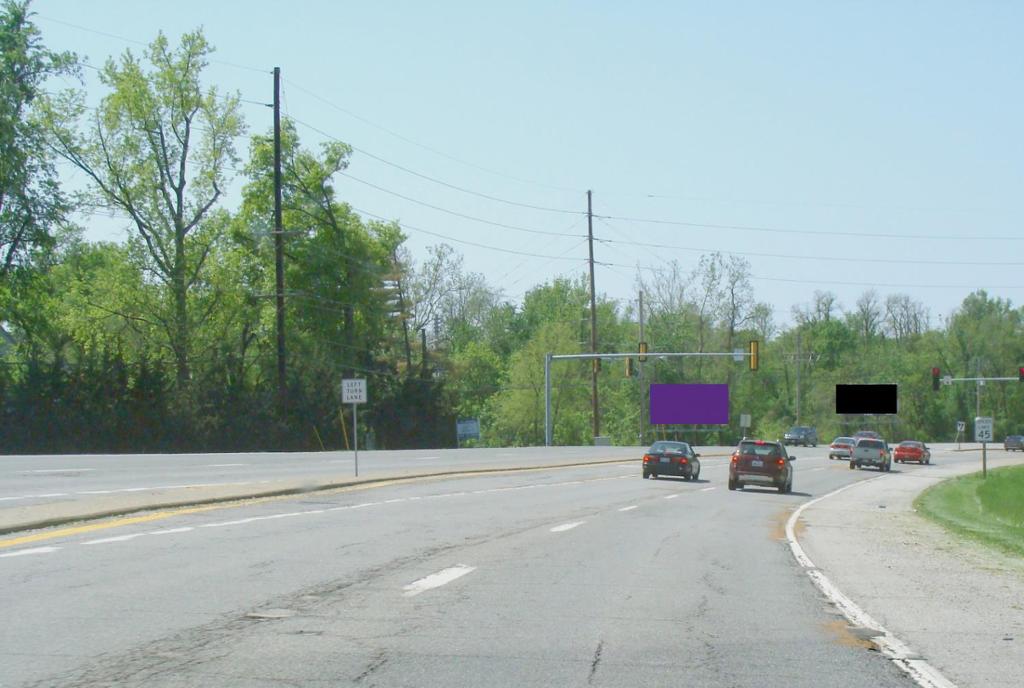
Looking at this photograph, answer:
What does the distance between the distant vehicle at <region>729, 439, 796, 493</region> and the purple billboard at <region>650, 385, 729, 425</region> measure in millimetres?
64477

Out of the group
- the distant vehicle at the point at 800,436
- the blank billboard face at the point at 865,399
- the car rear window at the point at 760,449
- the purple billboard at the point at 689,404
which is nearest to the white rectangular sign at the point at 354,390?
the car rear window at the point at 760,449

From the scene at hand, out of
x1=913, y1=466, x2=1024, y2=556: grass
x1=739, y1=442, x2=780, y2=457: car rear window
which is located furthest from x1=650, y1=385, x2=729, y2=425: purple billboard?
x1=739, y1=442, x2=780, y2=457: car rear window

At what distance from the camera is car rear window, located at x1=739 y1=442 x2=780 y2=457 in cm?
3950

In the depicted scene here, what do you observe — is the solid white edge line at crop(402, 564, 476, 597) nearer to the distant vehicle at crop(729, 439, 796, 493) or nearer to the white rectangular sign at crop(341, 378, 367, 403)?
the white rectangular sign at crop(341, 378, 367, 403)

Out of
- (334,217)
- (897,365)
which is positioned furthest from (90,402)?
(897,365)

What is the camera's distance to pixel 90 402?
2196 inches

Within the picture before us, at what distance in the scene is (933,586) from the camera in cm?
1409

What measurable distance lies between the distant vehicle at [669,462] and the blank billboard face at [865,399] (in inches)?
2780

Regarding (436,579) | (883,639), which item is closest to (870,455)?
(436,579)

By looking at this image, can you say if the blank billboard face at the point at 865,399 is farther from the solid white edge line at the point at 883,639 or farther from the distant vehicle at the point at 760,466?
the solid white edge line at the point at 883,639

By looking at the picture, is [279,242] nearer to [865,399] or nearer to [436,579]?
[436,579]

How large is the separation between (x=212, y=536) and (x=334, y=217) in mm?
62162

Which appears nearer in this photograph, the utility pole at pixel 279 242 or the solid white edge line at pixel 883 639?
the solid white edge line at pixel 883 639

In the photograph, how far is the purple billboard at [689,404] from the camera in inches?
4112
